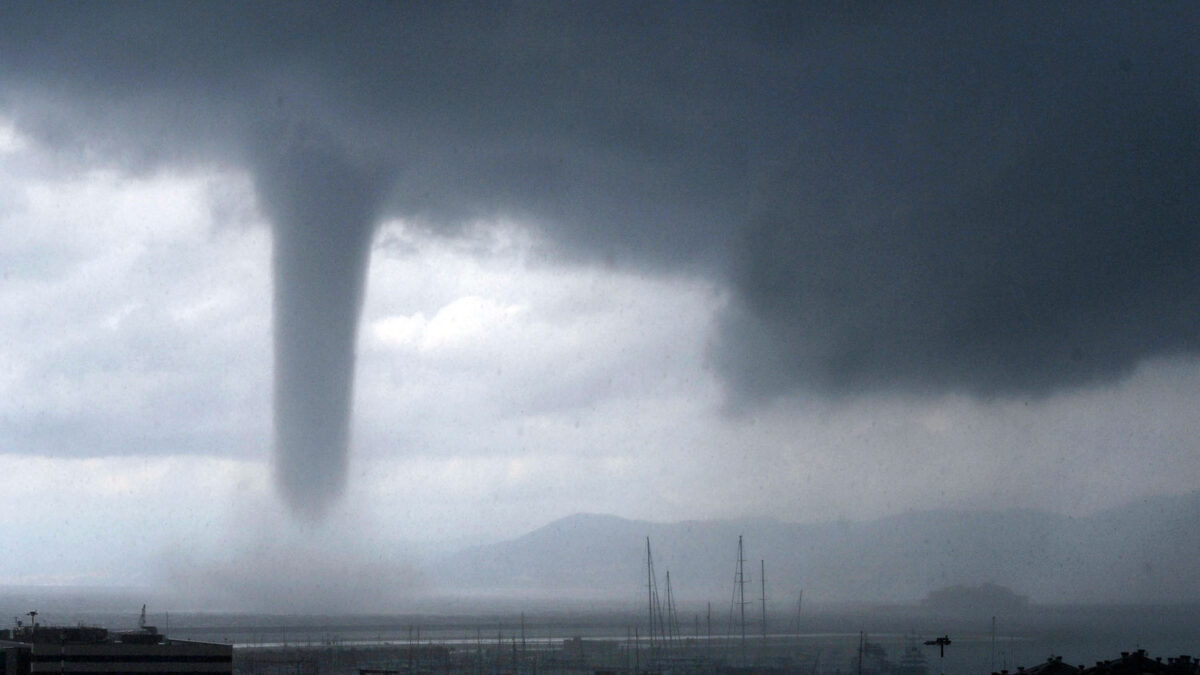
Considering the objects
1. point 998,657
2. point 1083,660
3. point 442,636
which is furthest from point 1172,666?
point 442,636

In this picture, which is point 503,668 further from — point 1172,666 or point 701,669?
point 1172,666

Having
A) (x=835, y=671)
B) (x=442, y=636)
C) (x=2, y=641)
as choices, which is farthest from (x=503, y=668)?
(x=442, y=636)

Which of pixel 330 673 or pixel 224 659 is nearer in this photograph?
pixel 224 659

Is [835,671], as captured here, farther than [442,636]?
No

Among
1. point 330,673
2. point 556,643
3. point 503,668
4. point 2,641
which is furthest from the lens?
point 556,643

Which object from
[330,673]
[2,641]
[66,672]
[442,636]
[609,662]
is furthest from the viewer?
[442,636]

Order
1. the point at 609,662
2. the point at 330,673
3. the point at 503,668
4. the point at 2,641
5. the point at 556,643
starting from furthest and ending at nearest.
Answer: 1. the point at 556,643
2. the point at 609,662
3. the point at 503,668
4. the point at 330,673
5. the point at 2,641

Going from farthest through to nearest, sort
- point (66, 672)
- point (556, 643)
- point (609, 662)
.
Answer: point (556, 643), point (609, 662), point (66, 672)

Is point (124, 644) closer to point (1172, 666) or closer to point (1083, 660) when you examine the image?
point (1172, 666)
